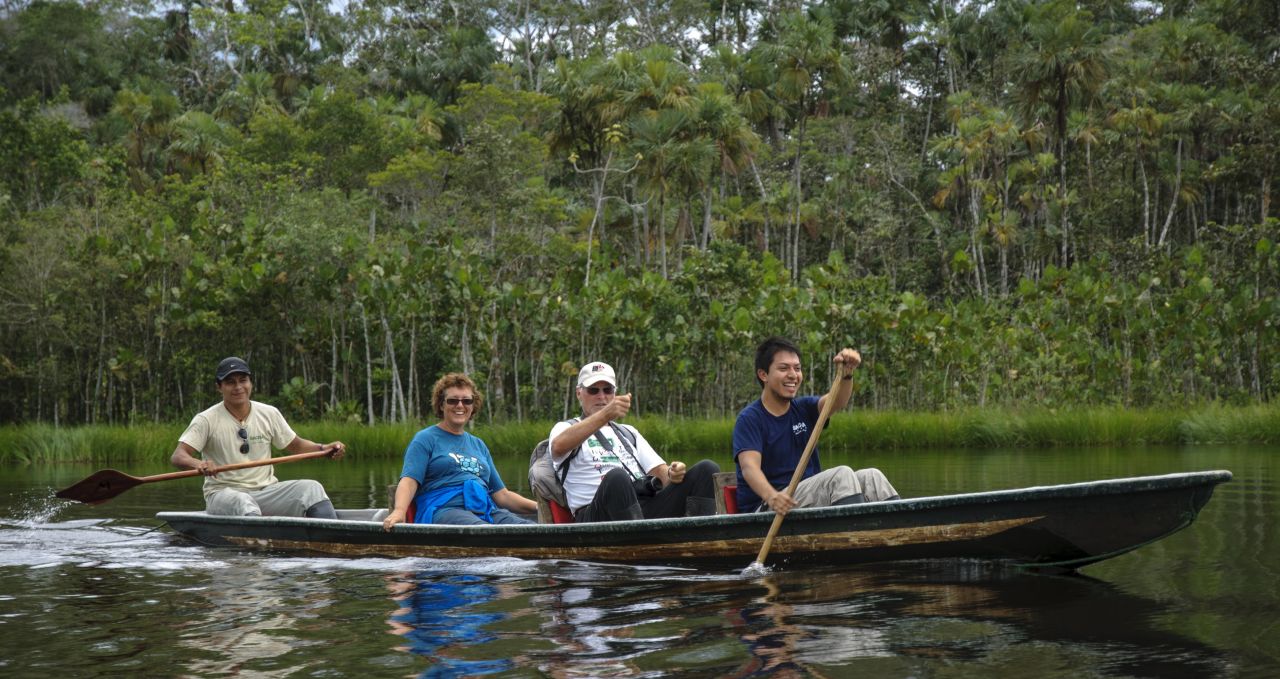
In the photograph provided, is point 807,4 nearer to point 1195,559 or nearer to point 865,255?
point 865,255

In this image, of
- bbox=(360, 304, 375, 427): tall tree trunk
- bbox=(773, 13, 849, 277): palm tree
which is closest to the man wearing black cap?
bbox=(360, 304, 375, 427): tall tree trunk

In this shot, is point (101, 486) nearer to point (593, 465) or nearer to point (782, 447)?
point (593, 465)

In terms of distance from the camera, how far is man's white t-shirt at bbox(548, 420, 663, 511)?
6.88m

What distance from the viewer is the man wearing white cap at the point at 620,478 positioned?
6.70 m

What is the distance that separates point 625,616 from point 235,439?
11.4ft

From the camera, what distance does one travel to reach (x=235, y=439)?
309 inches

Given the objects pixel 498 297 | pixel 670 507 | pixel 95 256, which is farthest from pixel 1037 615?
pixel 95 256

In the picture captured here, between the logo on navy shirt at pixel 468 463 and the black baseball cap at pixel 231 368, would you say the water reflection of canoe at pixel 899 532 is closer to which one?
the logo on navy shirt at pixel 468 463

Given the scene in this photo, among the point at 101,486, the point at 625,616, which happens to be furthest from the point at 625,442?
the point at 101,486

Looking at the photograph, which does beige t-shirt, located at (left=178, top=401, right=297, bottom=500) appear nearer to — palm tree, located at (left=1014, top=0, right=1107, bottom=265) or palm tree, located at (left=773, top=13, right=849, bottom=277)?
palm tree, located at (left=773, top=13, right=849, bottom=277)

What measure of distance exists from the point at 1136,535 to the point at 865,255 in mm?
30681

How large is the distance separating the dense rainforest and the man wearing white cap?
1105cm

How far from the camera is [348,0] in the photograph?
3762 cm

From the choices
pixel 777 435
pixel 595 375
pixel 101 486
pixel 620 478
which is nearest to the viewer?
pixel 777 435
